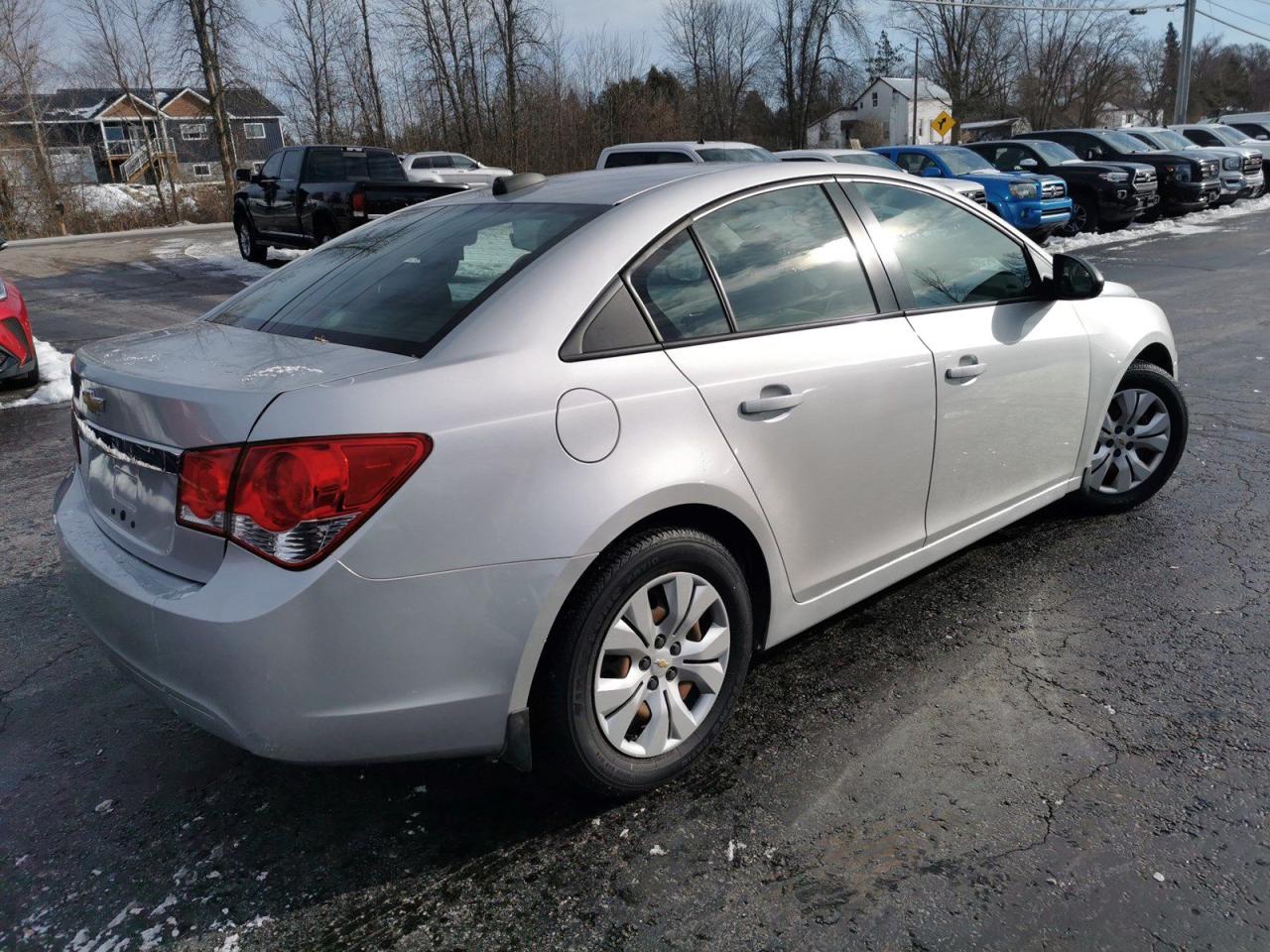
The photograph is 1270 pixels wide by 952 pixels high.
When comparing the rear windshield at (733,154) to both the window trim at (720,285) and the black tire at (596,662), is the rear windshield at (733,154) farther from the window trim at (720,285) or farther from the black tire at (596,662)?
the black tire at (596,662)

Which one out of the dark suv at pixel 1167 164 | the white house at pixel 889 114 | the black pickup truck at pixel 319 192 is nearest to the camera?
the black pickup truck at pixel 319 192

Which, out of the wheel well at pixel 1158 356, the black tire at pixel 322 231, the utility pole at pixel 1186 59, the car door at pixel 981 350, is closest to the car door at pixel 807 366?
the car door at pixel 981 350

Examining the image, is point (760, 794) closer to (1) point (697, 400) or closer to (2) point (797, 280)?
(1) point (697, 400)

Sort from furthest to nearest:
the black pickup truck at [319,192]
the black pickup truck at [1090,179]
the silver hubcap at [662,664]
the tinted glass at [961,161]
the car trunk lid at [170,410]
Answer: the black pickup truck at [1090,179], the tinted glass at [961,161], the black pickup truck at [319,192], the silver hubcap at [662,664], the car trunk lid at [170,410]

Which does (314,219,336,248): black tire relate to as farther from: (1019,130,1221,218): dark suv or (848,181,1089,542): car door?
(1019,130,1221,218): dark suv

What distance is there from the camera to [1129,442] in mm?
4500

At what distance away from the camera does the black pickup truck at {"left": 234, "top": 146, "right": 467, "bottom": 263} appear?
1330cm

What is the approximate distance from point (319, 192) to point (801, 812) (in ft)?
44.0

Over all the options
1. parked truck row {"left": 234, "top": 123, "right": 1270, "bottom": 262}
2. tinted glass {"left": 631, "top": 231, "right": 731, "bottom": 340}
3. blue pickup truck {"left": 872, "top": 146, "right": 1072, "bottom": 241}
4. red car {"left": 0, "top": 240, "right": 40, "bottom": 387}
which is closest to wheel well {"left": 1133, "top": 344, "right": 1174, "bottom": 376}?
tinted glass {"left": 631, "top": 231, "right": 731, "bottom": 340}

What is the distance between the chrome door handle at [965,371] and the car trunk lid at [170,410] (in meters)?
1.89

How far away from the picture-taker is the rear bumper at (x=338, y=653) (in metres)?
2.11

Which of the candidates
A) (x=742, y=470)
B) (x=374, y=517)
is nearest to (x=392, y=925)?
(x=374, y=517)

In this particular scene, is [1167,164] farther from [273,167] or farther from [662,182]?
[662,182]

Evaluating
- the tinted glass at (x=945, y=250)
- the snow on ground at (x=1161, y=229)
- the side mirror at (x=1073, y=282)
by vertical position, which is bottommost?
the snow on ground at (x=1161, y=229)
